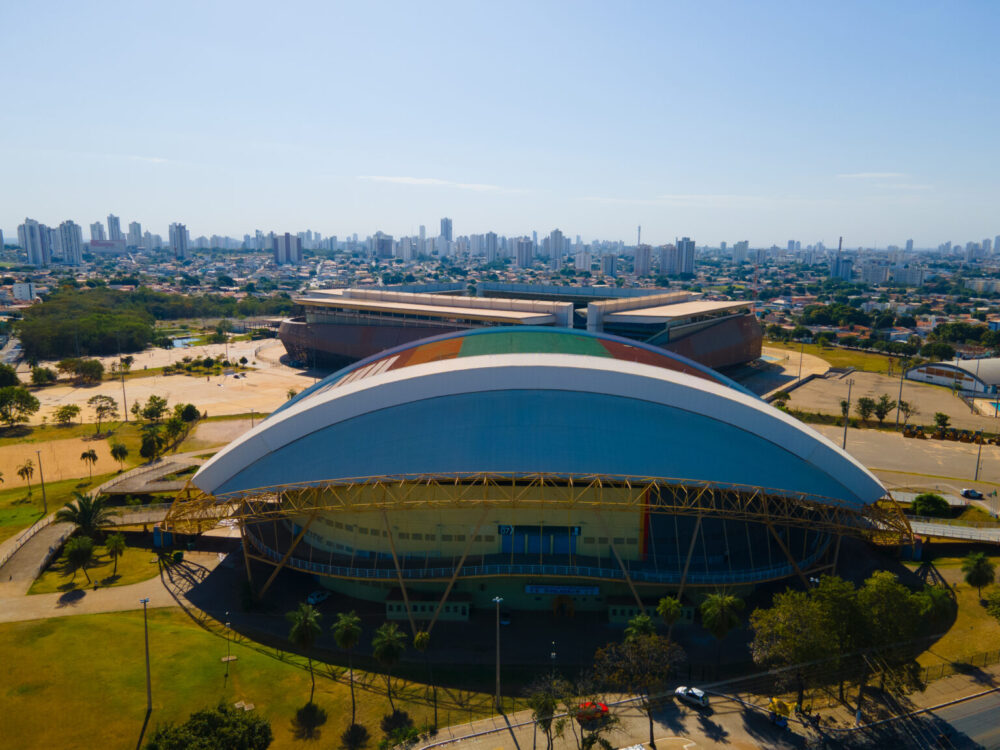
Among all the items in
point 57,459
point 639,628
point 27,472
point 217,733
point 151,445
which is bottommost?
point 57,459

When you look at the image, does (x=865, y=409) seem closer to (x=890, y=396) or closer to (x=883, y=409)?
(x=883, y=409)

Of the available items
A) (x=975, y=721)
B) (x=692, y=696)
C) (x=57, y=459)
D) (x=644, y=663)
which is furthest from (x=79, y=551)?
(x=975, y=721)

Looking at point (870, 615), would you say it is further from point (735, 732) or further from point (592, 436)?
point (592, 436)

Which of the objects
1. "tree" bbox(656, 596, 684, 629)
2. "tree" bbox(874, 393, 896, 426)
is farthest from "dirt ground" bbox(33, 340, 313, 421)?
"tree" bbox(874, 393, 896, 426)

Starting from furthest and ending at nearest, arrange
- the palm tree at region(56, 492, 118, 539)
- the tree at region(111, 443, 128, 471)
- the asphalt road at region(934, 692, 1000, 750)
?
the tree at region(111, 443, 128, 471) < the palm tree at region(56, 492, 118, 539) < the asphalt road at region(934, 692, 1000, 750)

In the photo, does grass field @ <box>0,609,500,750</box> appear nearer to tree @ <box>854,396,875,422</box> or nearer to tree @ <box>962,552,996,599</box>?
tree @ <box>962,552,996,599</box>

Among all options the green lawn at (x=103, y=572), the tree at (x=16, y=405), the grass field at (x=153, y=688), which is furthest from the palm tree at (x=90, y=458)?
the grass field at (x=153, y=688)
